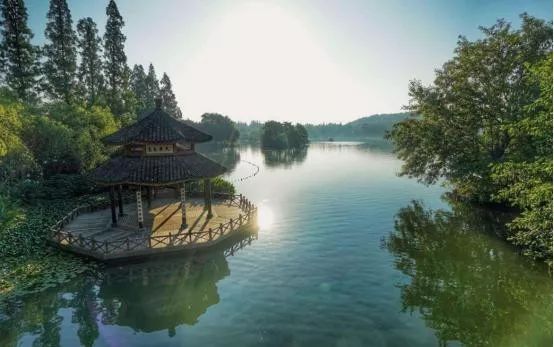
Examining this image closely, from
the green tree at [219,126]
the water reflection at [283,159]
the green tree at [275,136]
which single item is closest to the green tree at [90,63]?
the water reflection at [283,159]

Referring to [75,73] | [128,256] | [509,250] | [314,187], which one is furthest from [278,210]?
[75,73]

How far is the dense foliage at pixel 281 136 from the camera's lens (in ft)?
434

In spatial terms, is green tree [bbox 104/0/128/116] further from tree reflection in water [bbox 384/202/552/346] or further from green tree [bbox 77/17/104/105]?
tree reflection in water [bbox 384/202/552/346]

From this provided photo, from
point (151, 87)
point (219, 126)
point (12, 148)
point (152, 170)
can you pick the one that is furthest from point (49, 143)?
point (219, 126)

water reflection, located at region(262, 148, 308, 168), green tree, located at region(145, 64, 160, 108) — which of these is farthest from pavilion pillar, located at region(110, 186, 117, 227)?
green tree, located at region(145, 64, 160, 108)

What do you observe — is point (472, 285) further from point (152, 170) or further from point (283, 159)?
point (283, 159)

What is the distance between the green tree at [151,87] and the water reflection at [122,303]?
76.4 meters

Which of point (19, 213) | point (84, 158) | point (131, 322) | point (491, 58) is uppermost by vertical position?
point (491, 58)

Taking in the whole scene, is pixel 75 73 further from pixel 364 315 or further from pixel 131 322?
pixel 364 315

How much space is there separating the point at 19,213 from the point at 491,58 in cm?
4324

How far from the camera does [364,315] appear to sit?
610 inches

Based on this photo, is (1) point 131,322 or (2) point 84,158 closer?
(1) point 131,322

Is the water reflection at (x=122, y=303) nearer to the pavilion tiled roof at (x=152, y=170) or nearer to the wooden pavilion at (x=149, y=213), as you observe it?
the wooden pavilion at (x=149, y=213)

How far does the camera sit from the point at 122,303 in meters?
17.0
